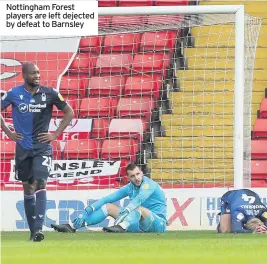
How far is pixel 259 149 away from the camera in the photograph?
15.1 metres

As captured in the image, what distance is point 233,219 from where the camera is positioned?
11312 mm

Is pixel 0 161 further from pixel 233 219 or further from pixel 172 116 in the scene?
pixel 233 219

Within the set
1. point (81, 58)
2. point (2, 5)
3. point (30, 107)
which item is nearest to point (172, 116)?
point (81, 58)

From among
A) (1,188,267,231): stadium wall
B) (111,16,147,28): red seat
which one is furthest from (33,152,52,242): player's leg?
(111,16,147,28): red seat

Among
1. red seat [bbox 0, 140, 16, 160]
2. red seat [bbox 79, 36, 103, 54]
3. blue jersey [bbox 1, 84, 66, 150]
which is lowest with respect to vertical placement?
red seat [bbox 0, 140, 16, 160]

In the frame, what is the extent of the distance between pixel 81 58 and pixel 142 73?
0.93 m

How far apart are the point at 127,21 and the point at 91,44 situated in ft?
6.30

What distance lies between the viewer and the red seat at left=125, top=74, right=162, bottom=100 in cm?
1455

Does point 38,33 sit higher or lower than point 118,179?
higher

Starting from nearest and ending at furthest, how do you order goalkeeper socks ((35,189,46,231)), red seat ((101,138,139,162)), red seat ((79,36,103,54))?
goalkeeper socks ((35,189,46,231))
red seat ((101,138,139,162))
red seat ((79,36,103,54))

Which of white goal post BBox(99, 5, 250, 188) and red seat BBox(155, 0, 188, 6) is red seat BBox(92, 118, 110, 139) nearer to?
white goal post BBox(99, 5, 250, 188)

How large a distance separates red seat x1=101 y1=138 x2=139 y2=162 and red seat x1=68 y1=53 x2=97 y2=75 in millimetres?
1065

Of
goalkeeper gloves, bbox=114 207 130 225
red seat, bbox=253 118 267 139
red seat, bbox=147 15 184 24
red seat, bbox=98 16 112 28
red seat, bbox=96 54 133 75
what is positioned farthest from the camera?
red seat, bbox=253 118 267 139

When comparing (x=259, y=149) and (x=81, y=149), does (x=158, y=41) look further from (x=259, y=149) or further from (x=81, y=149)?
(x=259, y=149)
